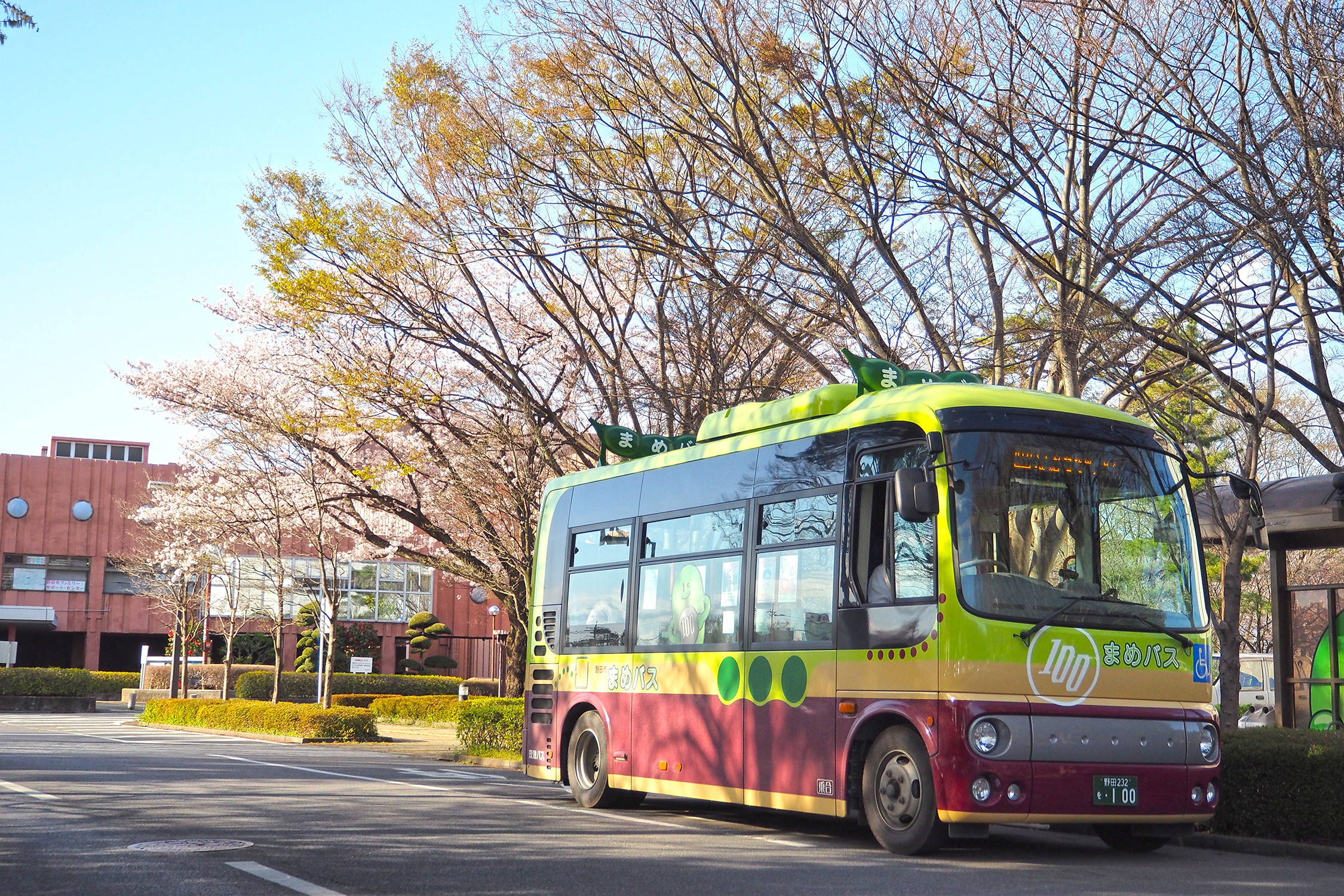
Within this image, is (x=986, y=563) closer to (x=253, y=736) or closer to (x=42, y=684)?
(x=253, y=736)

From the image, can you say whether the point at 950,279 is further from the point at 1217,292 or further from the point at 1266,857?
the point at 1266,857

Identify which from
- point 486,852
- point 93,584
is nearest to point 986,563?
point 486,852

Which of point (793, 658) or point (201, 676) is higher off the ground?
point (793, 658)

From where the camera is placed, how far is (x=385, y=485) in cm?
2772

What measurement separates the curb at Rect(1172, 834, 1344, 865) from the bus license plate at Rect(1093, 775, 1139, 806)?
42.7 inches

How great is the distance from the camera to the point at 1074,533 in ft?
30.5

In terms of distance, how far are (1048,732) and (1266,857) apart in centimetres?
264

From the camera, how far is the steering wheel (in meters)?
8.91

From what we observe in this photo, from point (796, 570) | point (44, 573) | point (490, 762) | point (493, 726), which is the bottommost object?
point (490, 762)

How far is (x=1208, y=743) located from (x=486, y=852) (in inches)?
208

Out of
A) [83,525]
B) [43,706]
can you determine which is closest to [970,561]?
[43,706]

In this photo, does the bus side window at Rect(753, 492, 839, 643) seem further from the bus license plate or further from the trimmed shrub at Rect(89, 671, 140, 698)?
the trimmed shrub at Rect(89, 671, 140, 698)

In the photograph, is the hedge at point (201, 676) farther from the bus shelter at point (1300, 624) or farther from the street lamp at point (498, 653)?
the bus shelter at point (1300, 624)

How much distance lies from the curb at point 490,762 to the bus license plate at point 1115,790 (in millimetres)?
12025
